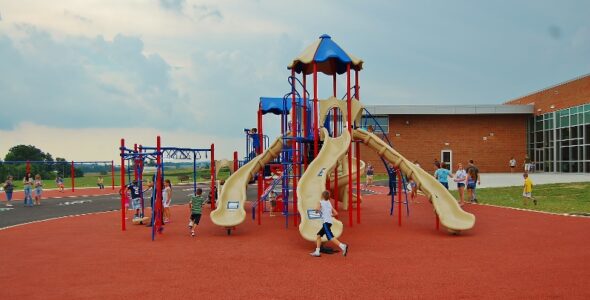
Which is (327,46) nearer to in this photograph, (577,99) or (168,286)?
(168,286)

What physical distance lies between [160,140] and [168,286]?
21.0 ft

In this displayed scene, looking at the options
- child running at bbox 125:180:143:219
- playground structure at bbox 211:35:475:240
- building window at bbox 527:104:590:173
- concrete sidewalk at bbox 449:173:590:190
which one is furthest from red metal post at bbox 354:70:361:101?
building window at bbox 527:104:590:173

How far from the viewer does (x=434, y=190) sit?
1348 centimetres

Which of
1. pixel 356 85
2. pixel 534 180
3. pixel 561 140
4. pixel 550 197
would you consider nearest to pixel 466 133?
pixel 561 140

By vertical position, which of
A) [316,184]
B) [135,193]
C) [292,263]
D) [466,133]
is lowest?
[292,263]

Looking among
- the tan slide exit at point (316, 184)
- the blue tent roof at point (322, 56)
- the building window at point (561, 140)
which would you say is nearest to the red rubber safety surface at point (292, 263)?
→ the tan slide exit at point (316, 184)

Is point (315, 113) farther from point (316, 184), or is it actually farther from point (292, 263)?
point (292, 263)

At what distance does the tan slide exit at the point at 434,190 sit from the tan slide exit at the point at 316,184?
1.04 meters

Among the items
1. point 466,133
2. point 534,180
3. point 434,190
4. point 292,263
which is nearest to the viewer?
point 292,263

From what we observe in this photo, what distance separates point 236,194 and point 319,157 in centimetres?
273

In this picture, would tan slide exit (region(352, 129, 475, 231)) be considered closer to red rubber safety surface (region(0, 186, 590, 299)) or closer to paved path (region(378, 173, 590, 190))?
red rubber safety surface (region(0, 186, 590, 299))

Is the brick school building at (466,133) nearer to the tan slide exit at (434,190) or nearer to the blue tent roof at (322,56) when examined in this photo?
the blue tent roof at (322,56)

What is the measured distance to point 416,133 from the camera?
150ft

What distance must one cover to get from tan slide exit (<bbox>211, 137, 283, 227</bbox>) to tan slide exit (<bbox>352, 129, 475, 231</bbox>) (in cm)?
287
